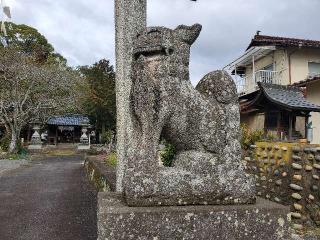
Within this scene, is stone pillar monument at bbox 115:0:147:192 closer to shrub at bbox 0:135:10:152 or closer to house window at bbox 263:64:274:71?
house window at bbox 263:64:274:71

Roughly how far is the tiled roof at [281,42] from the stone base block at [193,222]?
20.0 metres

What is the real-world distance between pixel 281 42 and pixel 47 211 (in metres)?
17.2

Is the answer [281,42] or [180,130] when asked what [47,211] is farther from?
[281,42]

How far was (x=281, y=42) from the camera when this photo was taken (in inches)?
850

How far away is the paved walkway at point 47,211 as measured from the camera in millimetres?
6422

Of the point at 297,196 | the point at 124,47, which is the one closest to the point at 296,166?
the point at 297,196

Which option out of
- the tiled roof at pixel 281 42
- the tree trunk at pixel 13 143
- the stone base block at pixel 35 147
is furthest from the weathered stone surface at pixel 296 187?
the stone base block at pixel 35 147

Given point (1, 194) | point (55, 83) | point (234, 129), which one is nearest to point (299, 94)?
point (1, 194)

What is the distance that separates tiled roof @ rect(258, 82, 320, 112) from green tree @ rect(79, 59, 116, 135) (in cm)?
2117

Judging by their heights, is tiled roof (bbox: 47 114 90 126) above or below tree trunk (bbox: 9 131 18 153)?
above

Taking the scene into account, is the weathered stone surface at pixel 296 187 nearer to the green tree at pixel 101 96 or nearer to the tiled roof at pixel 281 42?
the tiled roof at pixel 281 42

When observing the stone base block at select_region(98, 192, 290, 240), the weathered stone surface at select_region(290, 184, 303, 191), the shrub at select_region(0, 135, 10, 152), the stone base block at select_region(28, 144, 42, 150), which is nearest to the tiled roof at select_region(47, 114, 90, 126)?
the stone base block at select_region(28, 144, 42, 150)

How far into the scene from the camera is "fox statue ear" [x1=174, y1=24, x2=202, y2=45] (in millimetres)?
3182

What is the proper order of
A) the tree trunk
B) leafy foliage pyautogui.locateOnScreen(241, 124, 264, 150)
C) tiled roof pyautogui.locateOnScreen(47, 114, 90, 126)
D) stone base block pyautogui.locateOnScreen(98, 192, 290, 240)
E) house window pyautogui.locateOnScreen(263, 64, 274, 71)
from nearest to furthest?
stone base block pyautogui.locateOnScreen(98, 192, 290, 240), leafy foliage pyautogui.locateOnScreen(241, 124, 264, 150), house window pyautogui.locateOnScreen(263, 64, 274, 71), the tree trunk, tiled roof pyautogui.locateOnScreen(47, 114, 90, 126)
